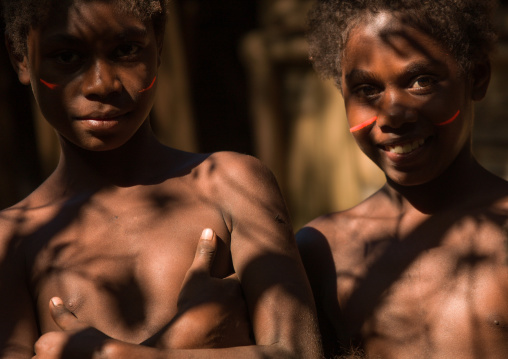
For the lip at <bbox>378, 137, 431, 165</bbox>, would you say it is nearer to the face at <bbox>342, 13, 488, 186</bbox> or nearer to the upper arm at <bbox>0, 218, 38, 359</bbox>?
the face at <bbox>342, 13, 488, 186</bbox>

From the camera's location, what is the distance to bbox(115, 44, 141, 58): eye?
2.79m

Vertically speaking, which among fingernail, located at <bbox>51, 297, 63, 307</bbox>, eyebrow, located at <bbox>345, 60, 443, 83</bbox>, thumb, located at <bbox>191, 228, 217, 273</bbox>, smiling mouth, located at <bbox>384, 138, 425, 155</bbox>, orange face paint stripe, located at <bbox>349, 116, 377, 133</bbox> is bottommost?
fingernail, located at <bbox>51, 297, 63, 307</bbox>

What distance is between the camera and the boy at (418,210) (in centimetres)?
298

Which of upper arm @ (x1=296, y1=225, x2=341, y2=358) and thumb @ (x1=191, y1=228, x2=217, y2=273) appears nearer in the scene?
thumb @ (x1=191, y1=228, x2=217, y2=273)

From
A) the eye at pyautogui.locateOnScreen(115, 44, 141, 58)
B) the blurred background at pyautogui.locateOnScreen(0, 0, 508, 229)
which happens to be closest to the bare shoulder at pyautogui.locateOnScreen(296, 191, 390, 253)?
the eye at pyautogui.locateOnScreen(115, 44, 141, 58)

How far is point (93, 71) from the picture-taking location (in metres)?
2.75

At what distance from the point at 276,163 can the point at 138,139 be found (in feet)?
15.8

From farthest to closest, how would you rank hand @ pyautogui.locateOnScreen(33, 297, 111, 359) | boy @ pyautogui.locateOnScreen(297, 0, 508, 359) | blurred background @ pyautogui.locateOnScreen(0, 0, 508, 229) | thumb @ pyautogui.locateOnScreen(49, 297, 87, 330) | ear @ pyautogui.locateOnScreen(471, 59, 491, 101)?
1. blurred background @ pyautogui.locateOnScreen(0, 0, 508, 229)
2. ear @ pyautogui.locateOnScreen(471, 59, 491, 101)
3. boy @ pyautogui.locateOnScreen(297, 0, 508, 359)
4. thumb @ pyautogui.locateOnScreen(49, 297, 87, 330)
5. hand @ pyautogui.locateOnScreen(33, 297, 111, 359)

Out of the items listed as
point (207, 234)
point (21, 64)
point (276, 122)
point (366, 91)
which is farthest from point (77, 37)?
point (276, 122)

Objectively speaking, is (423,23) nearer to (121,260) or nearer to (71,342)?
(121,260)

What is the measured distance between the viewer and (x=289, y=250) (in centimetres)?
282

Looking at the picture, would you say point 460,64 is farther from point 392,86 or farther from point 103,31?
point 103,31

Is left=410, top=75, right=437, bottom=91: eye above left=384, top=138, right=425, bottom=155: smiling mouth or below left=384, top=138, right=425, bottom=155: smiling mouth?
above

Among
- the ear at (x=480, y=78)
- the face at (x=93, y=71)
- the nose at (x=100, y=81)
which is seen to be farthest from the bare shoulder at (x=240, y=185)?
the ear at (x=480, y=78)
